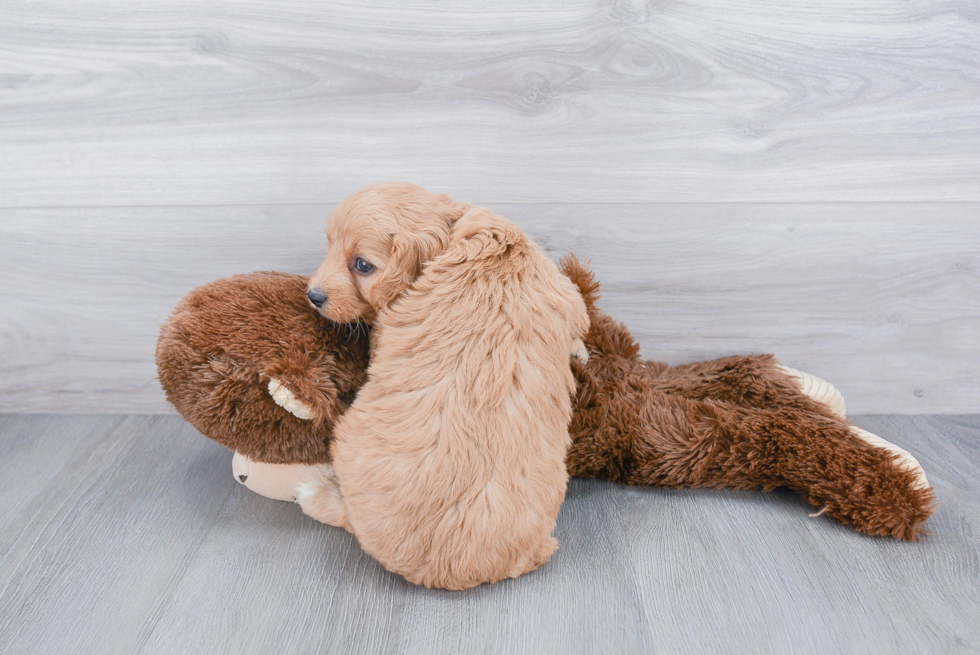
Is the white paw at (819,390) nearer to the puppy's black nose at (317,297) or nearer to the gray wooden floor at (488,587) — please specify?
the gray wooden floor at (488,587)

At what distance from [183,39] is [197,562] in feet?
2.79

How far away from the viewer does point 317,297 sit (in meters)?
0.83

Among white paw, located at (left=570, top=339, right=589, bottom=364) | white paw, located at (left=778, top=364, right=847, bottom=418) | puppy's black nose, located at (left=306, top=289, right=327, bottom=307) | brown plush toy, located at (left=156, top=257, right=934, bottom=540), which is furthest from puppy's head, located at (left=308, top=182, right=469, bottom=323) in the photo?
white paw, located at (left=778, top=364, right=847, bottom=418)

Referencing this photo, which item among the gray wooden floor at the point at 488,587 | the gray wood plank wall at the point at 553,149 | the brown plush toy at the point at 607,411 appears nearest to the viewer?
the gray wooden floor at the point at 488,587

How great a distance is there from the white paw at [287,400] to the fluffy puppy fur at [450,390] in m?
0.06

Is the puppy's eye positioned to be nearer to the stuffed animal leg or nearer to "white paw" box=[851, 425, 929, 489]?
the stuffed animal leg

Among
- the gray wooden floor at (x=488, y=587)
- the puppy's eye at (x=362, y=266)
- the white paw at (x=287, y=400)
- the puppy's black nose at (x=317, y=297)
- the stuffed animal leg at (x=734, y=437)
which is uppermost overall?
the puppy's eye at (x=362, y=266)

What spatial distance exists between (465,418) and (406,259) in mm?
218

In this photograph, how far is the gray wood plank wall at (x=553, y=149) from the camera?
3.47ft

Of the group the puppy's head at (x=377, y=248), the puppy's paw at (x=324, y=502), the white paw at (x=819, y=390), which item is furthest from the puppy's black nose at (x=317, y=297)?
the white paw at (x=819, y=390)

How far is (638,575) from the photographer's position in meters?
0.87

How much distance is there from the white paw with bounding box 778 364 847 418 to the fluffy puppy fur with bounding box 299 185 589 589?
538 mm

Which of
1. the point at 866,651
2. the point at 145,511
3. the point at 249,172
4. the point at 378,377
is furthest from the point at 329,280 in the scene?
the point at 866,651

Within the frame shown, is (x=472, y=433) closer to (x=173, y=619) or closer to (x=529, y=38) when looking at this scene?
(x=173, y=619)
